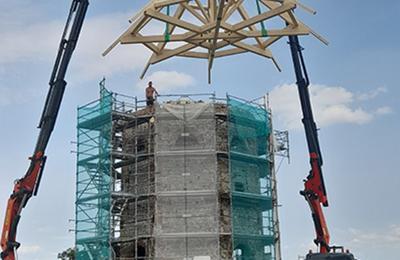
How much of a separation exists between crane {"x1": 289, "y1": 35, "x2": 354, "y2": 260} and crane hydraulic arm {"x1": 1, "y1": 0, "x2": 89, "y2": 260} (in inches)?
355

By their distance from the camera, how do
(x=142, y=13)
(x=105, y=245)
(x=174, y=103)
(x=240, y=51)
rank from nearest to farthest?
(x=142, y=13) < (x=240, y=51) < (x=105, y=245) < (x=174, y=103)

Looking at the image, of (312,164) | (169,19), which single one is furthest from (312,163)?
(169,19)

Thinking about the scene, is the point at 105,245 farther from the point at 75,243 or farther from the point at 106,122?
the point at 106,122

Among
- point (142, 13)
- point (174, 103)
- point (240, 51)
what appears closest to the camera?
point (142, 13)

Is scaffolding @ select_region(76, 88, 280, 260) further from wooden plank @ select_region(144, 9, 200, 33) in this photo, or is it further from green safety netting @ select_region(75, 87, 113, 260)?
wooden plank @ select_region(144, 9, 200, 33)

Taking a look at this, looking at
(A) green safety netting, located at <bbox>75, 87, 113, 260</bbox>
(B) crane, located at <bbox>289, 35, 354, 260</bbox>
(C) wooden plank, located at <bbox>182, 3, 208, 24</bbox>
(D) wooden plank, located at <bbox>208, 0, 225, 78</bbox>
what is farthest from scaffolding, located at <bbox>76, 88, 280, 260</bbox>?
(C) wooden plank, located at <bbox>182, 3, 208, 24</bbox>

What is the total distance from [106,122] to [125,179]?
8.53ft

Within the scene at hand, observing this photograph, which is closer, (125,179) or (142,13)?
(142,13)

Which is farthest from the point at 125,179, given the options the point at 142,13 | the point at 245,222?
the point at 142,13

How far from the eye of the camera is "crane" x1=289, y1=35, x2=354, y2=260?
1039 inches

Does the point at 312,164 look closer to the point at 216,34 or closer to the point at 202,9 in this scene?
the point at 202,9

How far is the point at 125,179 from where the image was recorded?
2764 cm

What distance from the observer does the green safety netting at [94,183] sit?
26312mm

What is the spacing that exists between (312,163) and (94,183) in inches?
370
